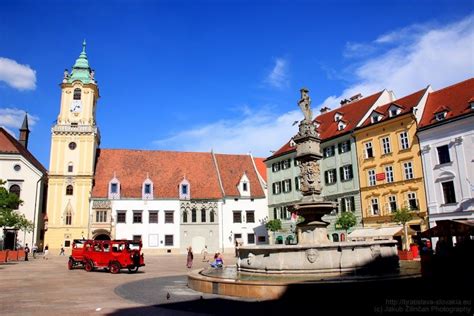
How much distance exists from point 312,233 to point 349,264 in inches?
100.0

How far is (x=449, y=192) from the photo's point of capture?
102 feet

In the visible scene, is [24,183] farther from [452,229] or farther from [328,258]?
[452,229]

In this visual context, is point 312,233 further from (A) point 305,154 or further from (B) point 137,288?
(B) point 137,288

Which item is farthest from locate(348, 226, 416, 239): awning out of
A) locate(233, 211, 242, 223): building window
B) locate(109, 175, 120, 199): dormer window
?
locate(109, 175, 120, 199): dormer window

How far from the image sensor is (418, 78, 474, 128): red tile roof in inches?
1245

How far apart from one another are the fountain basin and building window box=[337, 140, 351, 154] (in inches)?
1066

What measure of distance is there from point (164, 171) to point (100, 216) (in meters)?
10.2

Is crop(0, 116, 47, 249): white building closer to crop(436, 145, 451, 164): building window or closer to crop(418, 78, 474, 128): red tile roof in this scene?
crop(418, 78, 474, 128): red tile roof

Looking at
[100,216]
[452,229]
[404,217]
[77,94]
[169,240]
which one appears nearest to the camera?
A: [452,229]

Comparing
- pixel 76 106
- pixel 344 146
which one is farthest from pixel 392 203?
pixel 76 106

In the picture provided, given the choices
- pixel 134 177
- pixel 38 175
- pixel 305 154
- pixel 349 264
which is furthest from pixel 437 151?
pixel 38 175

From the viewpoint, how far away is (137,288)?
609 inches

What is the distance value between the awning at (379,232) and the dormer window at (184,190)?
23.3 m

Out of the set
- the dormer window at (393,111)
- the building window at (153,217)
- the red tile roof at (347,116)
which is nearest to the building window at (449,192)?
the dormer window at (393,111)
